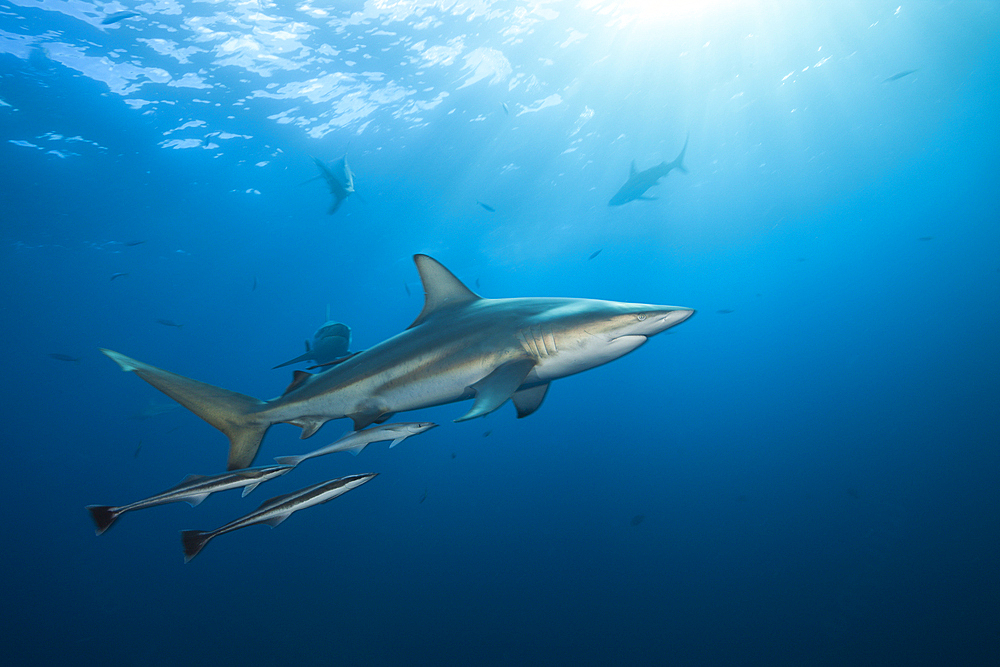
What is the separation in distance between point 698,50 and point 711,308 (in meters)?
97.7

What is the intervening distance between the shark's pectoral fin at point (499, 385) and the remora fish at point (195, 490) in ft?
5.19

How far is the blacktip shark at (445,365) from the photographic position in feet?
8.77

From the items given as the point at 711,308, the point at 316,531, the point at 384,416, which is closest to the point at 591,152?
the point at 384,416

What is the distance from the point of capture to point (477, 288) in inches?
1067

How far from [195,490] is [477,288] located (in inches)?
975

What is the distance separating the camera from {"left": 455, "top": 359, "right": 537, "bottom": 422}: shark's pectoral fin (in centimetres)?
221

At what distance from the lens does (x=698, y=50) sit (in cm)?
1895

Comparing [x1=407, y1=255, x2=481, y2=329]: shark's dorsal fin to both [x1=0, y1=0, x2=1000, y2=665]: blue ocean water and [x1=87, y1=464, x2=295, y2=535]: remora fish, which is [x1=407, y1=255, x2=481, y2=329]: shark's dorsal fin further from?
[x1=0, y1=0, x2=1000, y2=665]: blue ocean water

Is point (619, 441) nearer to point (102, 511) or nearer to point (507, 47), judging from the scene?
point (507, 47)

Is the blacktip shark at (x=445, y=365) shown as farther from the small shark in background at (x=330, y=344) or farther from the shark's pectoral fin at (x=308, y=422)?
the small shark in background at (x=330, y=344)

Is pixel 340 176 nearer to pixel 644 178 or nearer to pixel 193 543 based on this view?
pixel 193 543

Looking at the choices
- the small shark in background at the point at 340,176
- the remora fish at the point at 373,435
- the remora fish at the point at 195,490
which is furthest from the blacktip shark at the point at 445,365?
the small shark in background at the point at 340,176

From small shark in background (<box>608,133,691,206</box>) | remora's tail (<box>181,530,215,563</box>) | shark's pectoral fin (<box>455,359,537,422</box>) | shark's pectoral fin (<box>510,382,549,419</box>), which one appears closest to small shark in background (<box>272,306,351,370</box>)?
shark's pectoral fin (<box>510,382,549,419</box>)

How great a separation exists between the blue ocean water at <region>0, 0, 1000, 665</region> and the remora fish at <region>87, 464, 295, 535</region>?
1265 centimetres
